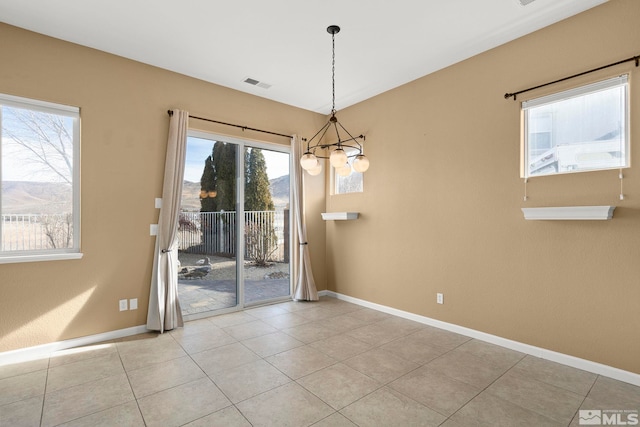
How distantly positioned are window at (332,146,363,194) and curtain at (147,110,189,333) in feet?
8.18

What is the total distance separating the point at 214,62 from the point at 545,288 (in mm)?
4325

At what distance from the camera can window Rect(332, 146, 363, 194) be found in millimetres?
5107

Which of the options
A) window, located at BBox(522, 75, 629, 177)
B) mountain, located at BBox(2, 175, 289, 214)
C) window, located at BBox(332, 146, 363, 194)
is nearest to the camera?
window, located at BBox(522, 75, 629, 177)

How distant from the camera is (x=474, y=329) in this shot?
3625 millimetres

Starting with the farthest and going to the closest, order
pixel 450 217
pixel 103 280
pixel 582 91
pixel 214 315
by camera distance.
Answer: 1. pixel 214 315
2. pixel 450 217
3. pixel 103 280
4. pixel 582 91

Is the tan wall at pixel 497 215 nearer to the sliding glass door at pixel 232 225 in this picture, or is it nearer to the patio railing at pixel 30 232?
the sliding glass door at pixel 232 225

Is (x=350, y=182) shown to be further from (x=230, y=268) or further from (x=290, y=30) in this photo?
(x=290, y=30)

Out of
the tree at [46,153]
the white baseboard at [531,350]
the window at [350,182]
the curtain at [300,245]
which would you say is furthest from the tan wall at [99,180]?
the white baseboard at [531,350]

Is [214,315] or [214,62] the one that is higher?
[214,62]

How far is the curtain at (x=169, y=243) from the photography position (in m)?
3.81

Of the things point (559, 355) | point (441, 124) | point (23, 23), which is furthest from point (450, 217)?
point (23, 23)

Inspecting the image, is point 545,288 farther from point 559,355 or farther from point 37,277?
point 37,277

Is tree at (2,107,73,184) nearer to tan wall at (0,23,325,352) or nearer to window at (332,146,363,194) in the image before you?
tan wall at (0,23,325,352)

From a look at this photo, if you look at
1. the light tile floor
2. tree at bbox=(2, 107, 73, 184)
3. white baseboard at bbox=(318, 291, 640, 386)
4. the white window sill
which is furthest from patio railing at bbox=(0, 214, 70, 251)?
white baseboard at bbox=(318, 291, 640, 386)
